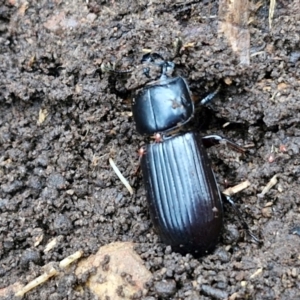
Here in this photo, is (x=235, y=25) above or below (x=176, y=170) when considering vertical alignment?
above

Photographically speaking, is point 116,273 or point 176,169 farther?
point 176,169

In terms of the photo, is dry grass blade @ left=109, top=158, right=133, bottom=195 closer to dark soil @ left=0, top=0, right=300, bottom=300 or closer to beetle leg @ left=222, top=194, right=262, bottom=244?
dark soil @ left=0, top=0, right=300, bottom=300

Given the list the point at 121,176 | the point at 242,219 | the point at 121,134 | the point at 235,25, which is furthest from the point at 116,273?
the point at 235,25

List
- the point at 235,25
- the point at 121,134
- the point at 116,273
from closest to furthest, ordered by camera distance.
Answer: the point at 116,273, the point at 235,25, the point at 121,134

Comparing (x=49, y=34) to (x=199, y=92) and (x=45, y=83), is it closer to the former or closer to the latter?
(x=45, y=83)

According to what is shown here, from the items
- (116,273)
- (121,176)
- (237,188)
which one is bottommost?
(116,273)

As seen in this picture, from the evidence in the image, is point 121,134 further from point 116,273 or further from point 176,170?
point 116,273

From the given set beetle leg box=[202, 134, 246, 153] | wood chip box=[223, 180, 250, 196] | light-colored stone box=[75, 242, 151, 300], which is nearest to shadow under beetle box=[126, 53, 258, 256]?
beetle leg box=[202, 134, 246, 153]
